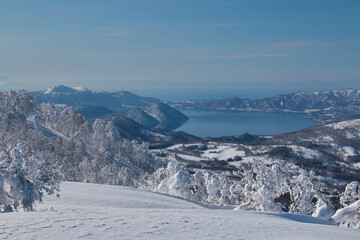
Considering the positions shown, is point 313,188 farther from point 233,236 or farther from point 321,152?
point 321,152

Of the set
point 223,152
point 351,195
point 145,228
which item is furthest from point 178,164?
point 223,152

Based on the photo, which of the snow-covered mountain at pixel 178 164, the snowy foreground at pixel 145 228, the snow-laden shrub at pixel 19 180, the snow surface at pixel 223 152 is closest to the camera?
the snowy foreground at pixel 145 228

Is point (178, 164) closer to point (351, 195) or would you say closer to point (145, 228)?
point (351, 195)

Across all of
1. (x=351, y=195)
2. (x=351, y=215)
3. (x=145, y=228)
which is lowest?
(x=351, y=195)

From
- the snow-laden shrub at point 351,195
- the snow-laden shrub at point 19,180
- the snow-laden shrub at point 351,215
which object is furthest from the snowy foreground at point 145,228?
the snow-laden shrub at point 351,195

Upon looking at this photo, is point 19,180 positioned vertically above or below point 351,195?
above

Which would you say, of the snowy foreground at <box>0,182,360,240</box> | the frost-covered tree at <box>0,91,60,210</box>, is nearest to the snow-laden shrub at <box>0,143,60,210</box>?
the frost-covered tree at <box>0,91,60,210</box>

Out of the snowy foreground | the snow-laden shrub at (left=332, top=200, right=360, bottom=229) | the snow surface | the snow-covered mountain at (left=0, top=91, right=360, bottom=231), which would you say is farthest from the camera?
the snow surface

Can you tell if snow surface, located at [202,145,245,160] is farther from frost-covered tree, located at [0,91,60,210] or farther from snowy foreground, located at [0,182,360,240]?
snowy foreground, located at [0,182,360,240]

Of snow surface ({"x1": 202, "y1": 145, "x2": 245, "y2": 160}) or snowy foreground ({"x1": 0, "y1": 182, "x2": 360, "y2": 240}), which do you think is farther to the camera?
snow surface ({"x1": 202, "y1": 145, "x2": 245, "y2": 160})

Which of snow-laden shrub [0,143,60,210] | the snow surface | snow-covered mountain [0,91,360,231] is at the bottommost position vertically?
the snow surface

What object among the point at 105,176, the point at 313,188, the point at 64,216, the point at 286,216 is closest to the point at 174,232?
the point at 64,216

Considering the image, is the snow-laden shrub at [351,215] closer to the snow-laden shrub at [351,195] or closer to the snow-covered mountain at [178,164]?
the snow-covered mountain at [178,164]

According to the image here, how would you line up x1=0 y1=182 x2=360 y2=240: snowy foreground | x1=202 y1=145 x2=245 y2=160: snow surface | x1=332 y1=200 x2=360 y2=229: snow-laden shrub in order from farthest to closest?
1. x1=202 y1=145 x2=245 y2=160: snow surface
2. x1=332 y1=200 x2=360 y2=229: snow-laden shrub
3. x1=0 y1=182 x2=360 y2=240: snowy foreground
